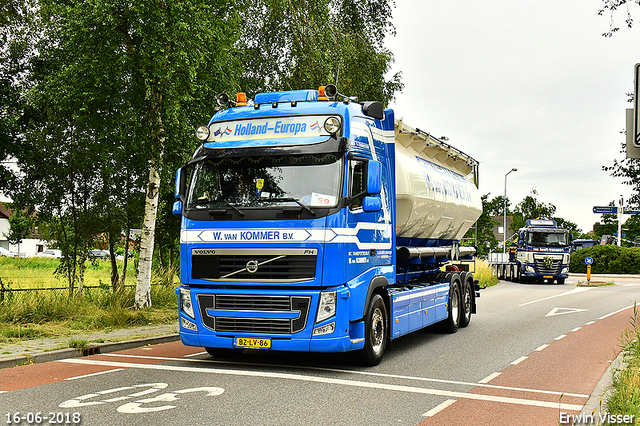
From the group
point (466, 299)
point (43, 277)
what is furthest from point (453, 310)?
point (43, 277)

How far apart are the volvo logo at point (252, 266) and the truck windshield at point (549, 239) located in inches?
1204

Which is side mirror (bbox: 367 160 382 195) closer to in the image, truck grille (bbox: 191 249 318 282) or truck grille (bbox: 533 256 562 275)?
truck grille (bbox: 191 249 318 282)

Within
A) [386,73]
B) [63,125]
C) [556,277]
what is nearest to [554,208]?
[556,277]

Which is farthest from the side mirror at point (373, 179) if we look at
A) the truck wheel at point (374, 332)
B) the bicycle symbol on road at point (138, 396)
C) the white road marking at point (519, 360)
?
the white road marking at point (519, 360)

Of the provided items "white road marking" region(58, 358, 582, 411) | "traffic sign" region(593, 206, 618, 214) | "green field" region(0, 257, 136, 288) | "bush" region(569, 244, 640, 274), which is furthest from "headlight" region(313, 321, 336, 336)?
"traffic sign" region(593, 206, 618, 214)

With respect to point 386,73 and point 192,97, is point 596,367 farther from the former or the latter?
point 386,73

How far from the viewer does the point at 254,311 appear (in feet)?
28.3

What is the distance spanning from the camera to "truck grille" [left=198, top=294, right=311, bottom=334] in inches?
333

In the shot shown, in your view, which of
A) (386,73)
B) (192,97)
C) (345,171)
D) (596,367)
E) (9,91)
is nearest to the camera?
(345,171)

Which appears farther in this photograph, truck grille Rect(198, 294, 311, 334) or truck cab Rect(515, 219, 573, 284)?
Result: truck cab Rect(515, 219, 573, 284)

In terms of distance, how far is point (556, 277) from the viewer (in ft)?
119

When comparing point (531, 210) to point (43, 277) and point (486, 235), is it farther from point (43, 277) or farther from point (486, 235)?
point (43, 277)

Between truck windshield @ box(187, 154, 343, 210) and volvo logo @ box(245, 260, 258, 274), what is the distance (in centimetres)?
76

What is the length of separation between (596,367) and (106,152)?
34.0 ft
